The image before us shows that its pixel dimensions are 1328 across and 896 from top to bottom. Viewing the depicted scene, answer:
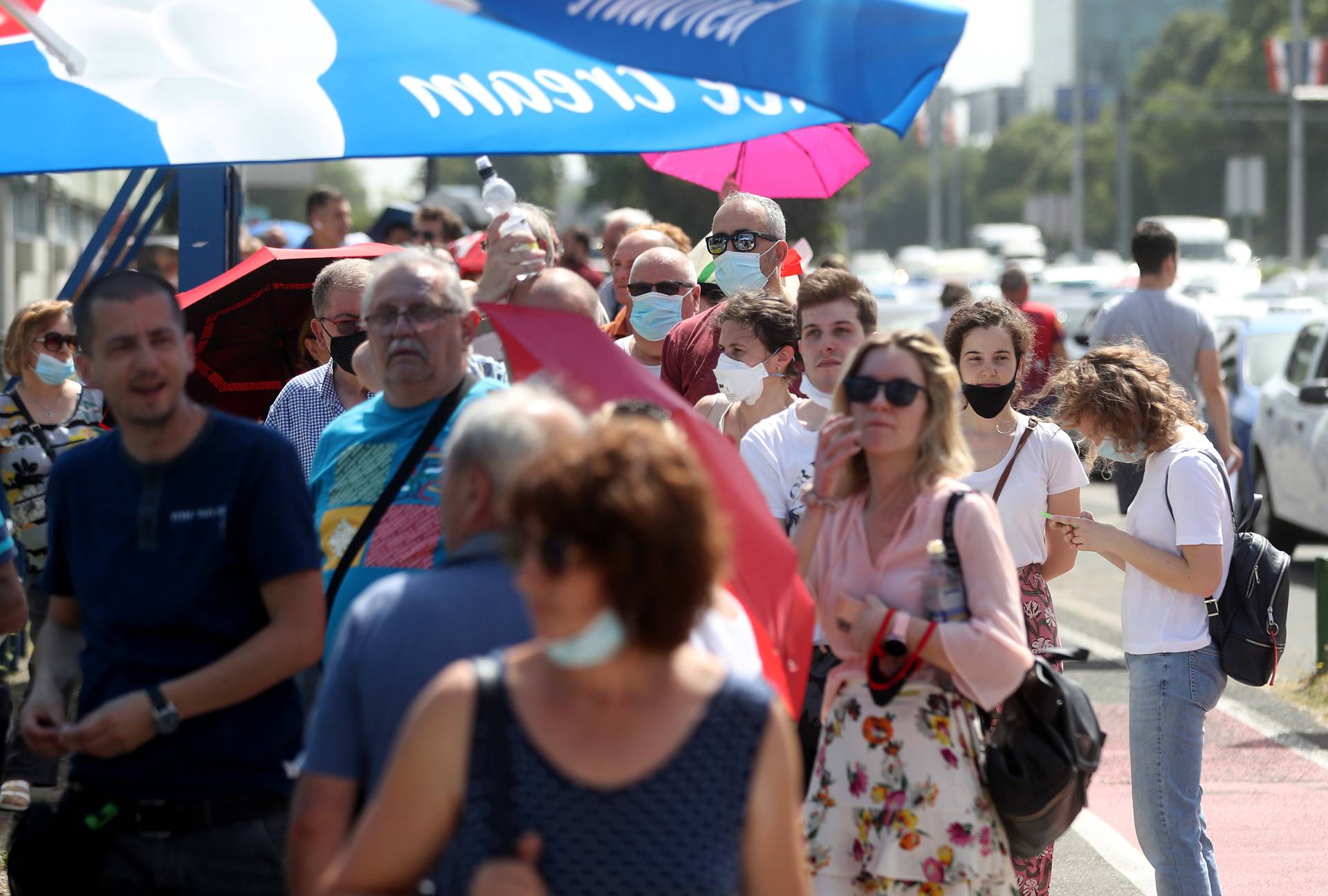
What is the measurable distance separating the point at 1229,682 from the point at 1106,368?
504cm

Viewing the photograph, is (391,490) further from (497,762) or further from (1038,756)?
(1038,756)

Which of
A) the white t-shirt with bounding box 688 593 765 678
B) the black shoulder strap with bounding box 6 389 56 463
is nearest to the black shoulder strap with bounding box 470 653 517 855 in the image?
the white t-shirt with bounding box 688 593 765 678

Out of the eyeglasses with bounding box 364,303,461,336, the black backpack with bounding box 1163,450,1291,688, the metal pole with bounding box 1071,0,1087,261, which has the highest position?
the eyeglasses with bounding box 364,303,461,336

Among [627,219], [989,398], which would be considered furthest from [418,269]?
[627,219]

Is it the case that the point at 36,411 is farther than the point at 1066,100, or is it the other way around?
the point at 1066,100

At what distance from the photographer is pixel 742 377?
5695 mm

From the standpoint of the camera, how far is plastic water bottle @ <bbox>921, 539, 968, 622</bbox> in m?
4.06

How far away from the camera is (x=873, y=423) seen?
13.6 ft

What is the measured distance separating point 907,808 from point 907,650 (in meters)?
0.36

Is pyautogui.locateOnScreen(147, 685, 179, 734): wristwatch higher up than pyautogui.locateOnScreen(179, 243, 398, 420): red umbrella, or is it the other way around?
pyautogui.locateOnScreen(179, 243, 398, 420): red umbrella

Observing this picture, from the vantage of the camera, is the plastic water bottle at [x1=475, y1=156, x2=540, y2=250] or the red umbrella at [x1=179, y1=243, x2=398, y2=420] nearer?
the plastic water bottle at [x1=475, y1=156, x2=540, y2=250]

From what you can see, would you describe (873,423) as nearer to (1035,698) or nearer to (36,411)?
(1035,698)

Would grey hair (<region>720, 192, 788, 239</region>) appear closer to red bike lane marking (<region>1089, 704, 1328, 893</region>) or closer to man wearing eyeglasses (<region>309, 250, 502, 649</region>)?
red bike lane marking (<region>1089, 704, 1328, 893</region>)

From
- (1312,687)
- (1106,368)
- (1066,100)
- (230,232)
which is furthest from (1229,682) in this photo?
(1066,100)
